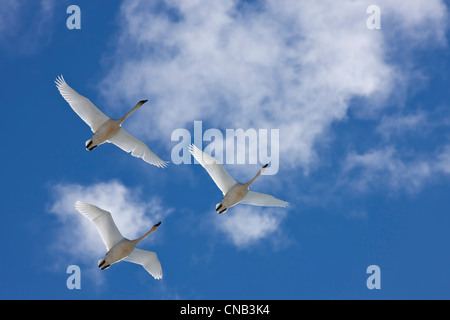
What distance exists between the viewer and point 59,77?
3378 centimetres

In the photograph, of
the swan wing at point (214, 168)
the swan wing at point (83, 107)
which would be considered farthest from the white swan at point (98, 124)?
the swan wing at point (214, 168)

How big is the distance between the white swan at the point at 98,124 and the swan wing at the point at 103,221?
3.59 m

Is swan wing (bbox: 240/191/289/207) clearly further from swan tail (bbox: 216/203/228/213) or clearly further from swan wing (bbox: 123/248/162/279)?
swan wing (bbox: 123/248/162/279)

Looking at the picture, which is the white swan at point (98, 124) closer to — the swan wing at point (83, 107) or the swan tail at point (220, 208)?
the swan wing at point (83, 107)

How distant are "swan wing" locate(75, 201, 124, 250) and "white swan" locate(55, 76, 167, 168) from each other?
359 centimetres

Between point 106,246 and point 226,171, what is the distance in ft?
23.3

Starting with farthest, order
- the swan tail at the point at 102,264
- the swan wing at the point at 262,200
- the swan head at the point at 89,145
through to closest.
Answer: the swan wing at the point at 262,200, the swan head at the point at 89,145, the swan tail at the point at 102,264

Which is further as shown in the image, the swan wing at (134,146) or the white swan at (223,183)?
the swan wing at (134,146)

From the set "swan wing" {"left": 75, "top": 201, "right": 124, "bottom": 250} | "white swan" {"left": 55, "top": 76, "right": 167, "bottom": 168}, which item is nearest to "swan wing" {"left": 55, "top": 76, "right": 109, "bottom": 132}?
"white swan" {"left": 55, "top": 76, "right": 167, "bottom": 168}

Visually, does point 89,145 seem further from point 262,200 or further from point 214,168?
point 262,200

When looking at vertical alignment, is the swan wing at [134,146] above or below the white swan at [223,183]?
above

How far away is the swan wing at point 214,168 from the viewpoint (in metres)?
33.8

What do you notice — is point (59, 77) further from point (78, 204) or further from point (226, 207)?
point (226, 207)
